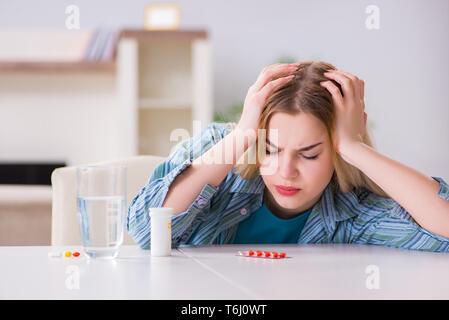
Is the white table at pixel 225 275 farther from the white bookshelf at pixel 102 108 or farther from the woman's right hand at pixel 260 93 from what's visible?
the white bookshelf at pixel 102 108

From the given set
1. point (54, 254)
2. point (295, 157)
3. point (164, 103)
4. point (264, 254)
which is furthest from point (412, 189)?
point (164, 103)

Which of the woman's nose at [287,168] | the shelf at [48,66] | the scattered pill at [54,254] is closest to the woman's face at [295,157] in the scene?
the woman's nose at [287,168]

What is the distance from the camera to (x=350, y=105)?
1142mm

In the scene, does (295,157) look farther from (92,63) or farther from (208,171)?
(92,63)

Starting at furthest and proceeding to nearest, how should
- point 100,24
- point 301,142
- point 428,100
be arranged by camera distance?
point 428,100 < point 100,24 < point 301,142

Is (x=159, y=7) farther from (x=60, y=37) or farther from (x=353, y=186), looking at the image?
(x=353, y=186)

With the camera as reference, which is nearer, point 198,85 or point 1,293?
point 1,293

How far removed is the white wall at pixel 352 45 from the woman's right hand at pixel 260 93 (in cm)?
248

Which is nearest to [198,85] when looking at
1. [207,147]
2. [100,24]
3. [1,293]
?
[100,24]

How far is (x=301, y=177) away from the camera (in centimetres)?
111

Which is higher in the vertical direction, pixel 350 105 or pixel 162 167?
pixel 350 105

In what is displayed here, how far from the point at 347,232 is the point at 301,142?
0.93 ft

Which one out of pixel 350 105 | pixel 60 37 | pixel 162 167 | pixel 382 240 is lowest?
pixel 382 240

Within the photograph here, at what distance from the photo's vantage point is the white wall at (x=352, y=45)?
3.65m
